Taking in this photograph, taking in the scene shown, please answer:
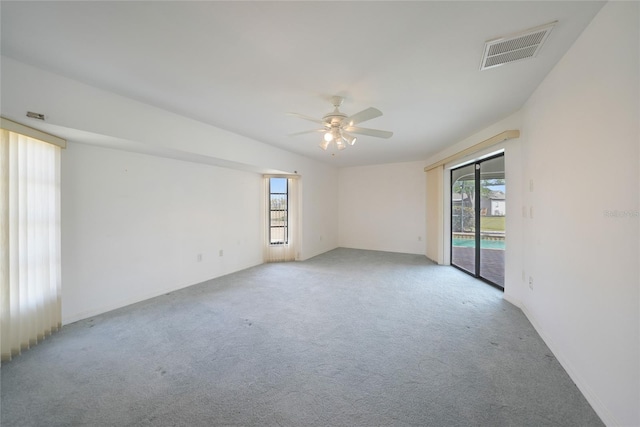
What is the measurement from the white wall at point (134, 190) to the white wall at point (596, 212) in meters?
3.96

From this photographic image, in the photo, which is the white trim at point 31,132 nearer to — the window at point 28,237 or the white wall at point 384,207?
the window at point 28,237

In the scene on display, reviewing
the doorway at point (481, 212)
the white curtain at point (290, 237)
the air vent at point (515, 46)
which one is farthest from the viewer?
the white curtain at point (290, 237)

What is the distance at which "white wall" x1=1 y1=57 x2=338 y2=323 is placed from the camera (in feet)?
7.36

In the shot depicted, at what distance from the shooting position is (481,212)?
3.97 m

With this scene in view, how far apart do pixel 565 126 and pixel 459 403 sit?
228cm

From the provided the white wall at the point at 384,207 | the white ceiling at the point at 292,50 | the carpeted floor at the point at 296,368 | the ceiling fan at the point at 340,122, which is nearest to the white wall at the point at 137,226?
the carpeted floor at the point at 296,368

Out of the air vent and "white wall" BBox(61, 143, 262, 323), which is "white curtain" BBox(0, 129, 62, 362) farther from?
the air vent

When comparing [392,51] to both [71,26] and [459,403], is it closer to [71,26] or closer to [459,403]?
[71,26]

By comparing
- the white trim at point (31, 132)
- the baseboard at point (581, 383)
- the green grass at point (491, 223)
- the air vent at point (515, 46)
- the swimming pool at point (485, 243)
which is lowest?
the baseboard at point (581, 383)

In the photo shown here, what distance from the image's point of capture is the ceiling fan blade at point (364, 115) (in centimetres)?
217

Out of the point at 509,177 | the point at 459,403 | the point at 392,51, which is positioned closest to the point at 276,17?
the point at 392,51

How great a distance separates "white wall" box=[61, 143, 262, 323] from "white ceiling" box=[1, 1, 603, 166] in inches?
41.8

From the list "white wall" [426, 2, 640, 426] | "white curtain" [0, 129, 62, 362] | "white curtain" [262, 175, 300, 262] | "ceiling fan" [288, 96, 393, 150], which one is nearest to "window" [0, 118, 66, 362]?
"white curtain" [0, 129, 62, 362]

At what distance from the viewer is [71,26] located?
1534 millimetres
